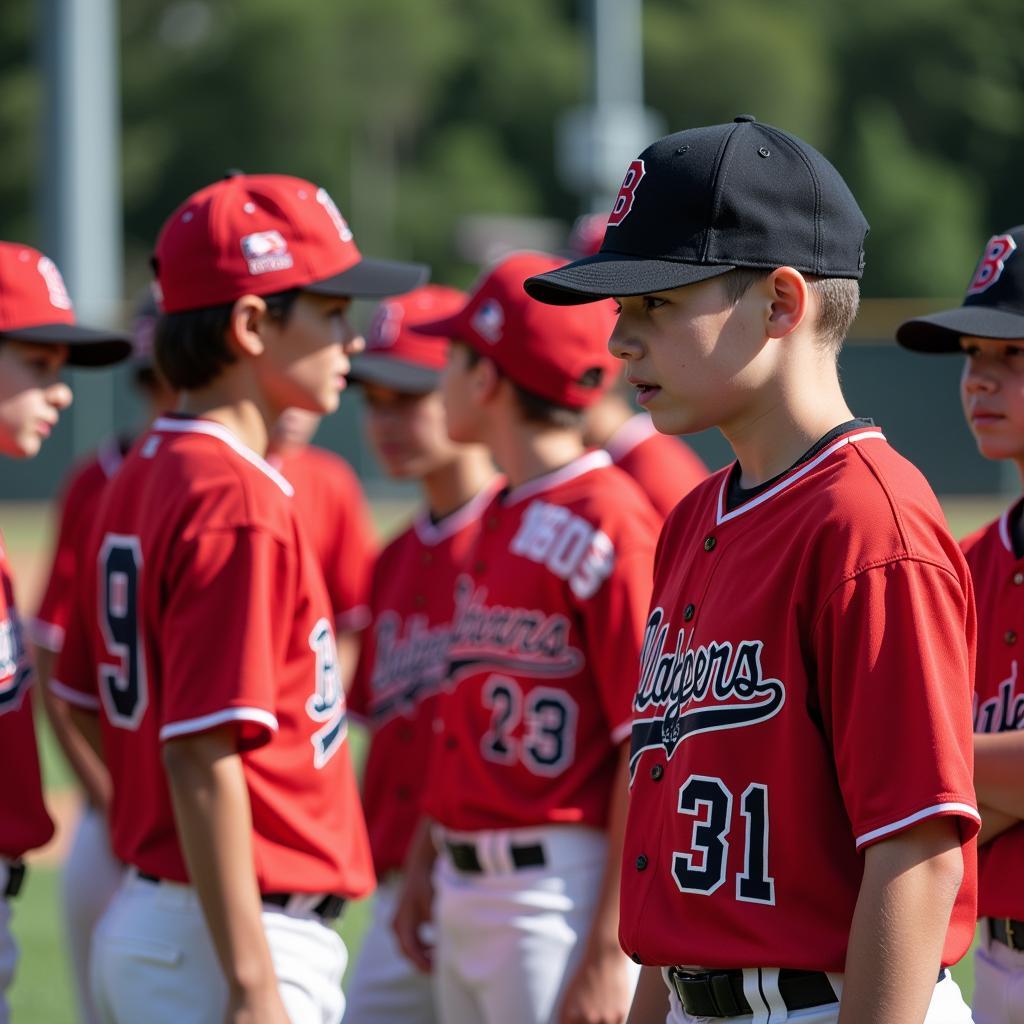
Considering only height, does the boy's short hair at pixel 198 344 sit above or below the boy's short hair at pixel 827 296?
below

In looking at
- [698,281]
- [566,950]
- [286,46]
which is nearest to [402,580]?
[566,950]

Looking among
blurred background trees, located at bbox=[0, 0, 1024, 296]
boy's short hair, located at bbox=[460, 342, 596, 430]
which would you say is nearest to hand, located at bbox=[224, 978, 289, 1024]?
boy's short hair, located at bbox=[460, 342, 596, 430]

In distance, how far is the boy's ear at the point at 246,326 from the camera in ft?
9.29

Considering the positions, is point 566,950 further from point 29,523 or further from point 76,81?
point 29,523

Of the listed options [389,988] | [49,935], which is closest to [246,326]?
[389,988]

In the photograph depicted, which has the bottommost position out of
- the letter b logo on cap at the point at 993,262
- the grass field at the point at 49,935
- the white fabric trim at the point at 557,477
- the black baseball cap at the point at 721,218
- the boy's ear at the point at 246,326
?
the grass field at the point at 49,935

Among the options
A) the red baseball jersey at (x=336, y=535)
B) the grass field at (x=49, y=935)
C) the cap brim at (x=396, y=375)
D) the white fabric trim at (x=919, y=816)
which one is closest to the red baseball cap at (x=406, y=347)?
the cap brim at (x=396, y=375)

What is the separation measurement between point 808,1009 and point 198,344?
1566 mm

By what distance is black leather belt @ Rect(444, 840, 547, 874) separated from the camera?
3.07 m

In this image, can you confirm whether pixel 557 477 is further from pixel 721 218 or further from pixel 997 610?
pixel 721 218

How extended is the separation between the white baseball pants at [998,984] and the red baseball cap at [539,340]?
134 centimetres

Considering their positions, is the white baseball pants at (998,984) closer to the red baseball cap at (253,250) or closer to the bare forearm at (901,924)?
the bare forearm at (901,924)

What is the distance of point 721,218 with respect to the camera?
1940 millimetres

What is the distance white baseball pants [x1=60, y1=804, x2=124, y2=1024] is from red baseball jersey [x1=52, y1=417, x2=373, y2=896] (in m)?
1.50
